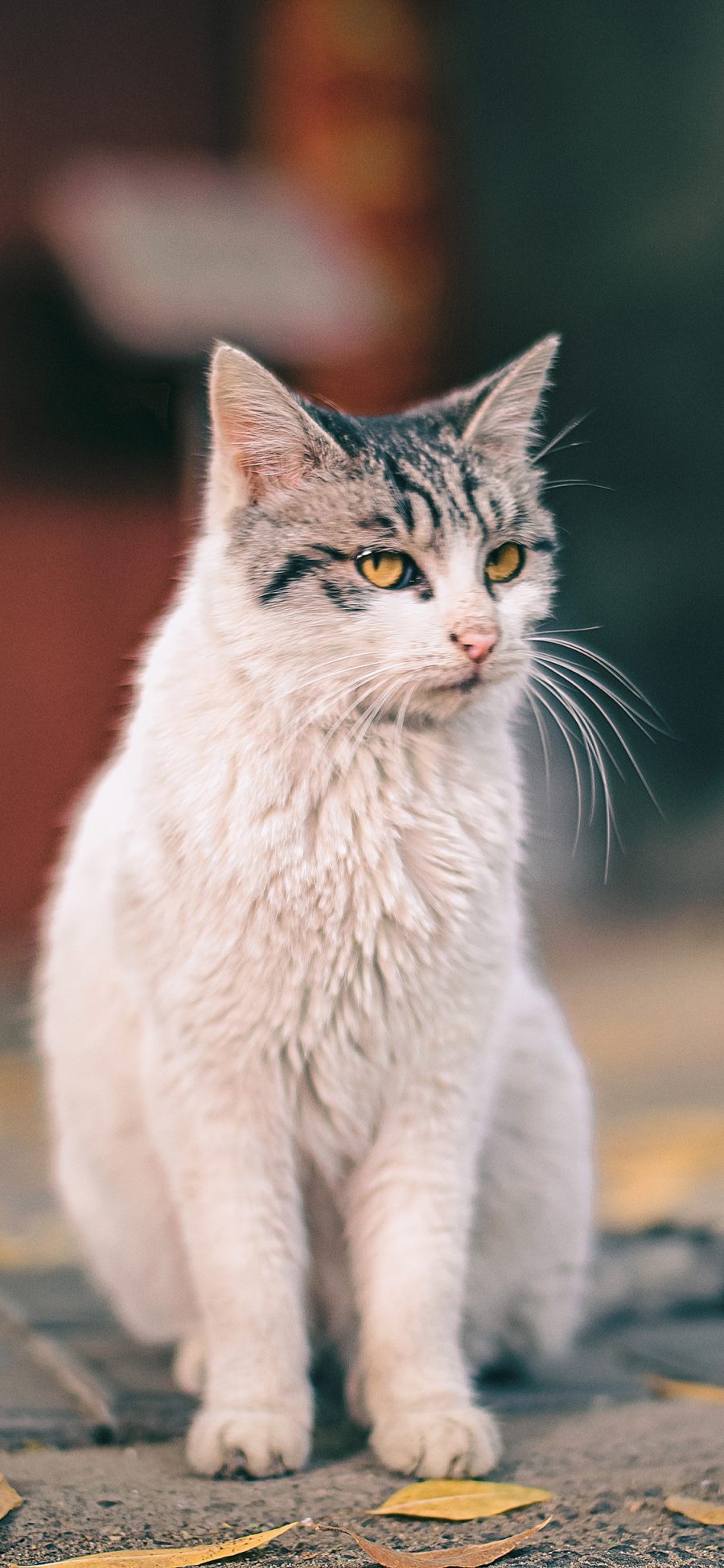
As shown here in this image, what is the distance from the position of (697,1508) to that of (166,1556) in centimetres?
65

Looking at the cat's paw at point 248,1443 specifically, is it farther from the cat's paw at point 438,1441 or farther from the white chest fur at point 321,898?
the white chest fur at point 321,898

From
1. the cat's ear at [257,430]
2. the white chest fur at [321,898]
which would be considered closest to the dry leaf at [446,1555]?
the white chest fur at [321,898]

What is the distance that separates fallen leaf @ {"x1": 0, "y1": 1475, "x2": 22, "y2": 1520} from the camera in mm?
1746

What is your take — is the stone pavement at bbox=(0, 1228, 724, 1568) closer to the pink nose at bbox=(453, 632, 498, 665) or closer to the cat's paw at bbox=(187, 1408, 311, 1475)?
the cat's paw at bbox=(187, 1408, 311, 1475)

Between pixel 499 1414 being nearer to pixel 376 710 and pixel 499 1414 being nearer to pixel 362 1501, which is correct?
pixel 362 1501

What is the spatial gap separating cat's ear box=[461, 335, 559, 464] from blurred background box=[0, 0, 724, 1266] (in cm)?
355

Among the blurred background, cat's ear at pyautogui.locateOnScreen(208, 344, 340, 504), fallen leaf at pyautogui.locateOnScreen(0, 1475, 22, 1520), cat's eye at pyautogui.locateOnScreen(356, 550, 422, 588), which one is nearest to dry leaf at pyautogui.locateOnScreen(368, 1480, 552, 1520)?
fallen leaf at pyautogui.locateOnScreen(0, 1475, 22, 1520)

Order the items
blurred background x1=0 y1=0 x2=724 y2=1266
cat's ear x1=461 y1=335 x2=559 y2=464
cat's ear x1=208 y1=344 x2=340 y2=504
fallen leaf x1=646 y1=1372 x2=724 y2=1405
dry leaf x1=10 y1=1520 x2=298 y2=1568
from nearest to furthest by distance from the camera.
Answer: dry leaf x1=10 y1=1520 x2=298 y2=1568 < cat's ear x1=208 y1=344 x2=340 y2=504 < cat's ear x1=461 y1=335 x2=559 y2=464 < fallen leaf x1=646 y1=1372 x2=724 y2=1405 < blurred background x1=0 y1=0 x2=724 y2=1266

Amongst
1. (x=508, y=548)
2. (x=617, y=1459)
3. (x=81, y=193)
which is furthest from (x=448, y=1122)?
(x=81, y=193)

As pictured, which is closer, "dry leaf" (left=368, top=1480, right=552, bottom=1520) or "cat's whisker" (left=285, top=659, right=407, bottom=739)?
"dry leaf" (left=368, top=1480, right=552, bottom=1520)

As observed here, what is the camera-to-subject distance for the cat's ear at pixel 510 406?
2.23m

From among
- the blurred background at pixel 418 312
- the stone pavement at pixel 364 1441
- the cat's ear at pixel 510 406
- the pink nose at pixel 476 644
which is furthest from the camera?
the blurred background at pixel 418 312

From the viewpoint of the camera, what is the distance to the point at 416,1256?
2.07 m

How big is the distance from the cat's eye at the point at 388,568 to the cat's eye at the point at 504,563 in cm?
14
